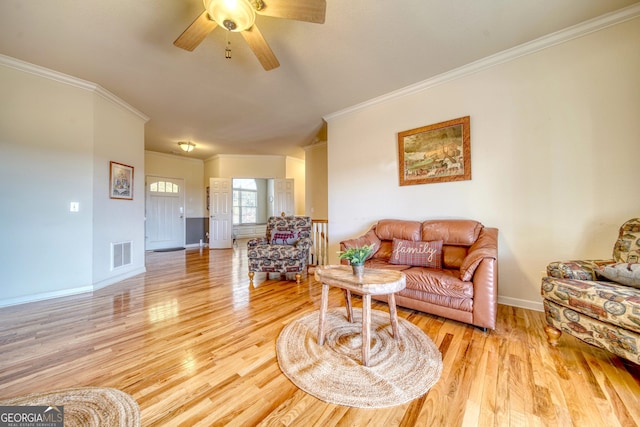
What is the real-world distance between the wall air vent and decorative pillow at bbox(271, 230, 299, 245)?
2.33 metres

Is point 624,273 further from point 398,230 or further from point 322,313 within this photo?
point 322,313

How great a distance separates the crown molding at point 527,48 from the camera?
2.01m

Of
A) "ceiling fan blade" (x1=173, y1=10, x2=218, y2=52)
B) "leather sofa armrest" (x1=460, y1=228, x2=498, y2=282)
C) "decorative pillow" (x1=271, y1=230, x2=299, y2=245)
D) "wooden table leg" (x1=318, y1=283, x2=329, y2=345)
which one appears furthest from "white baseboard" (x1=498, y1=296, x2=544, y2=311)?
"ceiling fan blade" (x1=173, y1=10, x2=218, y2=52)

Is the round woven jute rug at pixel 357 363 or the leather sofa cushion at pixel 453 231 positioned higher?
the leather sofa cushion at pixel 453 231

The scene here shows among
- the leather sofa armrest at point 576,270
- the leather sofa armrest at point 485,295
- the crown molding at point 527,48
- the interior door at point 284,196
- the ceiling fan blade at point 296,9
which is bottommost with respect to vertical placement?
the leather sofa armrest at point 485,295

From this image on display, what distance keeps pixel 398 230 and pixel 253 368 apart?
219 centimetres

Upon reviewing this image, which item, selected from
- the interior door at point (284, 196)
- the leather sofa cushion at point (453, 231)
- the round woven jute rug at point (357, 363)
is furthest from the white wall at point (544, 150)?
the interior door at point (284, 196)

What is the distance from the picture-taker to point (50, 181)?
2771mm

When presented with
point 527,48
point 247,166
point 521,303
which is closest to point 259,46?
point 527,48

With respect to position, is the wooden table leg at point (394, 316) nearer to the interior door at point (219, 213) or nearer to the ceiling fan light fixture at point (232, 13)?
the ceiling fan light fixture at point (232, 13)

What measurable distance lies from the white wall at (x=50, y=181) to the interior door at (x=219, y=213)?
3105mm

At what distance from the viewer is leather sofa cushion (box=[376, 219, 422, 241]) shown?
2.82 metres

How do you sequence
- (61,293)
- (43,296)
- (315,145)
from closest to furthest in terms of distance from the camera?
(43,296) < (61,293) < (315,145)

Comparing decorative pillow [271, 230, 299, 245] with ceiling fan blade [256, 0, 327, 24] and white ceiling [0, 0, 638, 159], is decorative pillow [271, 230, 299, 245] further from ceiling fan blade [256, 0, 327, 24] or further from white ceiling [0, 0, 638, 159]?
ceiling fan blade [256, 0, 327, 24]
